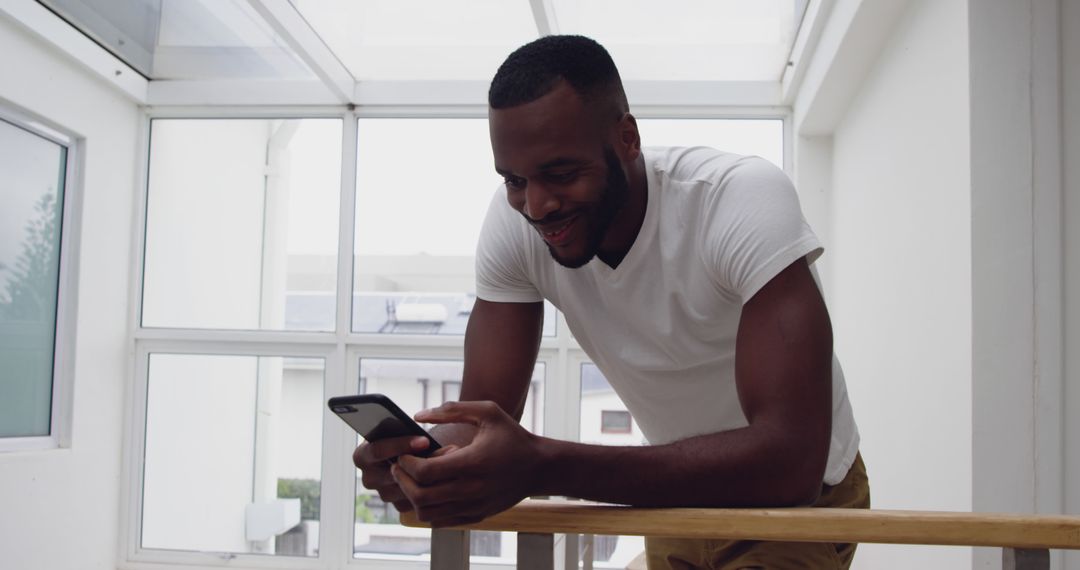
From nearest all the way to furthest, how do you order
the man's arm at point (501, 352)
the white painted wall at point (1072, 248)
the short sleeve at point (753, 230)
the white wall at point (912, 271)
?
the short sleeve at point (753, 230) → the man's arm at point (501, 352) → the white painted wall at point (1072, 248) → the white wall at point (912, 271)

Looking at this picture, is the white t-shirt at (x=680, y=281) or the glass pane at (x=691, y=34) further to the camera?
the glass pane at (x=691, y=34)

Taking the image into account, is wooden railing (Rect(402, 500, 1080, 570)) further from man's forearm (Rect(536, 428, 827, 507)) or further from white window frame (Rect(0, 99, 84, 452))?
white window frame (Rect(0, 99, 84, 452))

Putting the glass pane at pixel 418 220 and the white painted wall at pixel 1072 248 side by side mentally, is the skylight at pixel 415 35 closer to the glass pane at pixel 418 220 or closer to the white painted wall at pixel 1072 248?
the glass pane at pixel 418 220

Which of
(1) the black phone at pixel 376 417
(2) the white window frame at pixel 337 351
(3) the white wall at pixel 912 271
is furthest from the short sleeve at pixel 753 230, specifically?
(2) the white window frame at pixel 337 351

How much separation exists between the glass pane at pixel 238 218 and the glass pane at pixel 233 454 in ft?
0.82

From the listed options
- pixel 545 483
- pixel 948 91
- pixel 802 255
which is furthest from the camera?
pixel 948 91

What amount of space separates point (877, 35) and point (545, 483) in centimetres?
234

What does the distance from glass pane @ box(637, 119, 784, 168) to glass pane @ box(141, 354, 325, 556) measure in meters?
1.90

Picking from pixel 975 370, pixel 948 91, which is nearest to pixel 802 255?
pixel 975 370

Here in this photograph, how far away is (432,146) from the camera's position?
4.31 m

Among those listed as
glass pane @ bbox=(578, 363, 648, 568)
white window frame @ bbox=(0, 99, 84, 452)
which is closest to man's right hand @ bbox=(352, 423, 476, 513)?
glass pane @ bbox=(578, 363, 648, 568)

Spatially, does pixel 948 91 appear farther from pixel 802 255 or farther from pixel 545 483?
pixel 545 483

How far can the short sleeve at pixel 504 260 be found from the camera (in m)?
1.27

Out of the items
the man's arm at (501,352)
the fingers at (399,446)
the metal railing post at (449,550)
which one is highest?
the man's arm at (501,352)
